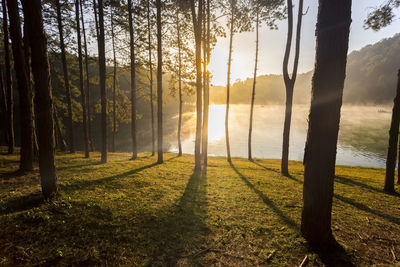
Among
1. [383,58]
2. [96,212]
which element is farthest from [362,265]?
[383,58]

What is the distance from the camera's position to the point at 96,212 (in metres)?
4.07

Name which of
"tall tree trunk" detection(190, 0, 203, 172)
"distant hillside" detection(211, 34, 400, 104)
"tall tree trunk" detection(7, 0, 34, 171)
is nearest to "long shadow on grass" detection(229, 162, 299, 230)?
"tall tree trunk" detection(190, 0, 203, 172)

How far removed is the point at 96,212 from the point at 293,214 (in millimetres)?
5586

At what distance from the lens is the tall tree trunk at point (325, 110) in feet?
10.4

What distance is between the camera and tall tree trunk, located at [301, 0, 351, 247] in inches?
125

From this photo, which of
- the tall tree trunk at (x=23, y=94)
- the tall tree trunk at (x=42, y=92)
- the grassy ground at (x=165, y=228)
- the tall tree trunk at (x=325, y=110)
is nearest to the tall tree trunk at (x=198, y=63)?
the grassy ground at (x=165, y=228)

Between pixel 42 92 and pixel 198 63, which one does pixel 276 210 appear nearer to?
pixel 42 92

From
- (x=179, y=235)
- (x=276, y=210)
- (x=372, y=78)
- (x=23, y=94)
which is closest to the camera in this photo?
(x=179, y=235)

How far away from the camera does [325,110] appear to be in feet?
10.6

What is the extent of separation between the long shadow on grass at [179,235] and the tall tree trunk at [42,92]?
9.72ft

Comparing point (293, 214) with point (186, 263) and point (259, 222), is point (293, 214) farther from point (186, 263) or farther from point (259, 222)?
point (186, 263)

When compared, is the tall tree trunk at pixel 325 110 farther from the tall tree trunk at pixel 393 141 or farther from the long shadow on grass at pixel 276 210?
the tall tree trunk at pixel 393 141

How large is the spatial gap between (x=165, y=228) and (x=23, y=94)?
833 centimetres

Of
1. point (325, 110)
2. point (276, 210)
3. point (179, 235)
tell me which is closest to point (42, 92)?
point (179, 235)
